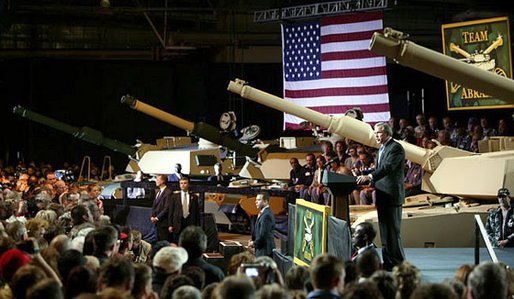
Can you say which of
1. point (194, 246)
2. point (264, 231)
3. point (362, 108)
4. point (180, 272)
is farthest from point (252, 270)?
point (362, 108)

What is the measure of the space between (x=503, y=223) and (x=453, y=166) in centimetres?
153

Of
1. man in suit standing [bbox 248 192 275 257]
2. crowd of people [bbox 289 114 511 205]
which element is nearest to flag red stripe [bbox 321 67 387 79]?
crowd of people [bbox 289 114 511 205]

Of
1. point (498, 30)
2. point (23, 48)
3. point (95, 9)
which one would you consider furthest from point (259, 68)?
point (498, 30)

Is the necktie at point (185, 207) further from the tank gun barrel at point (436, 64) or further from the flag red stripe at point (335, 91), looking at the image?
the tank gun barrel at point (436, 64)

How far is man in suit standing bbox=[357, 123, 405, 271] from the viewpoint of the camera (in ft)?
39.2

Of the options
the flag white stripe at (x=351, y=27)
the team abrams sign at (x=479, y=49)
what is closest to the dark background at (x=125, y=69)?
the flag white stripe at (x=351, y=27)

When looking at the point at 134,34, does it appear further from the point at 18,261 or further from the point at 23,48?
the point at 18,261

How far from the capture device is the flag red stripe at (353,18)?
2402 cm

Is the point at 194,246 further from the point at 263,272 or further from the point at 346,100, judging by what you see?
the point at 346,100

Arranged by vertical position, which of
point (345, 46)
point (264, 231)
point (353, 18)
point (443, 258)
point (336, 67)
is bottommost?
point (443, 258)

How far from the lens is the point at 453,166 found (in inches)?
646

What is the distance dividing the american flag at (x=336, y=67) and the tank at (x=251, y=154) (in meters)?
1.24

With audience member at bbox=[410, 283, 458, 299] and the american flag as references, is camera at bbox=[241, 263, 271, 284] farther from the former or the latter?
the american flag

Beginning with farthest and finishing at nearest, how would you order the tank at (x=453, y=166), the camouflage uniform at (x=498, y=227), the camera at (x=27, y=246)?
the tank at (x=453, y=166), the camouflage uniform at (x=498, y=227), the camera at (x=27, y=246)
